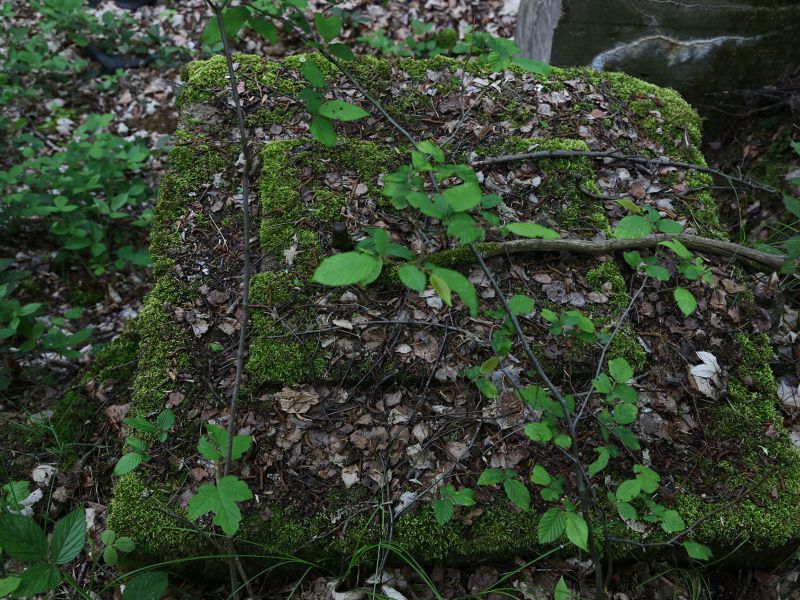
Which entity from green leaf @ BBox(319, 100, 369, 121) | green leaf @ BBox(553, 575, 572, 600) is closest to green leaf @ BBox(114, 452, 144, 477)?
green leaf @ BBox(319, 100, 369, 121)

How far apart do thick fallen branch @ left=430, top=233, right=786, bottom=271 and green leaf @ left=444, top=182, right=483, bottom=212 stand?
1.06 meters

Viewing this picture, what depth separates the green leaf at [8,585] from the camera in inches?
77.8

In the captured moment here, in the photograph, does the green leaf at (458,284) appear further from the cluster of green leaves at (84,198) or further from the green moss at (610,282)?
the cluster of green leaves at (84,198)

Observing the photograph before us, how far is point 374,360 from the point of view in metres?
2.60

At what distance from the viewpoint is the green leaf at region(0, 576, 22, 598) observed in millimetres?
1977

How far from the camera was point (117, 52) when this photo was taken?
6230mm

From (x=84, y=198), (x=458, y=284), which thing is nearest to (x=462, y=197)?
(x=458, y=284)

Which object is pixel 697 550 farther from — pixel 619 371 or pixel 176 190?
pixel 176 190

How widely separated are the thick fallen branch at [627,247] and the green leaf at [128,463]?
1.55 m

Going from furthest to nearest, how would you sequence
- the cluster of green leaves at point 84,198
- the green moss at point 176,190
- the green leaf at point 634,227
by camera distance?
the cluster of green leaves at point 84,198 < the green moss at point 176,190 < the green leaf at point 634,227

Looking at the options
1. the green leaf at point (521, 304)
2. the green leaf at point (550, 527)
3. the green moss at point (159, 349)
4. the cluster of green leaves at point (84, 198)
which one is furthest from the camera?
the cluster of green leaves at point (84, 198)

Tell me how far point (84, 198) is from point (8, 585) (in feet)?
10.5

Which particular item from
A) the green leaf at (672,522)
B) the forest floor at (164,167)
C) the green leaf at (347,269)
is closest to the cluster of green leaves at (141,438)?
the forest floor at (164,167)

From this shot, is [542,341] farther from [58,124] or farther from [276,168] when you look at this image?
[58,124]
